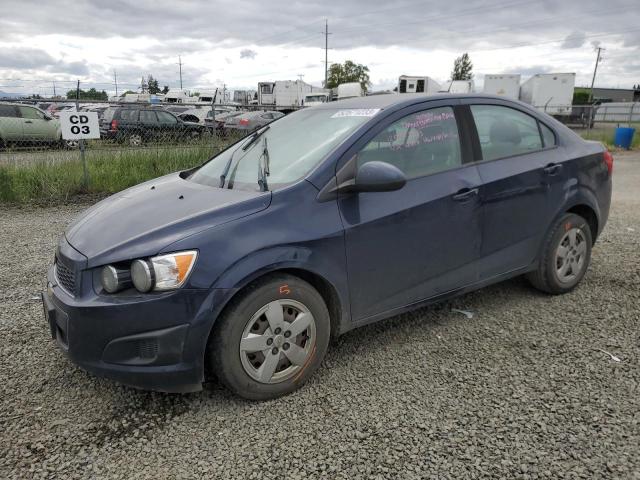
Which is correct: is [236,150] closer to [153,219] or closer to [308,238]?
[153,219]

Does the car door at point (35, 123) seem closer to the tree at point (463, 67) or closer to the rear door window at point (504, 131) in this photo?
the rear door window at point (504, 131)

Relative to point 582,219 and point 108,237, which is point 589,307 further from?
point 108,237

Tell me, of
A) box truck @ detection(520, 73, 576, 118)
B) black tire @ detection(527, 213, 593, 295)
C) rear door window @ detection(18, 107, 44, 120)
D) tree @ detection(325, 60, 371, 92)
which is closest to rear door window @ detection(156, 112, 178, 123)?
rear door window @ detection(18, 107, 44, 120)

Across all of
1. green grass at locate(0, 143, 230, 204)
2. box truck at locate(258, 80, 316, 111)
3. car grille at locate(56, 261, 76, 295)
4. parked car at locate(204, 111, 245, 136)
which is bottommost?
green grass at locate(0, 143, 230, 204)

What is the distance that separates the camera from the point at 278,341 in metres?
2.74

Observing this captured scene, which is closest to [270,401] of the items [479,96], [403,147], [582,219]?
[403,147]

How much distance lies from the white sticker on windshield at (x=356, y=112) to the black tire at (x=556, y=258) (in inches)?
69.2

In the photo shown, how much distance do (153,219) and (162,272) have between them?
44 cm

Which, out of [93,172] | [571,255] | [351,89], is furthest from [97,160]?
[351,89]

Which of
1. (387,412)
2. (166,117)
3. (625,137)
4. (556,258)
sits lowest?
(387,412)

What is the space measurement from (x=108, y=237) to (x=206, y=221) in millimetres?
551

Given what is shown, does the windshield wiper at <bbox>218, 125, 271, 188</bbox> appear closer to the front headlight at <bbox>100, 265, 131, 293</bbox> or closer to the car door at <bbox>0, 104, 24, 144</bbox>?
the front headlight at <bbox>100, 265, 131, 293</bbox>

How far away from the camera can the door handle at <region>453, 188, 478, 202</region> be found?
3.37m

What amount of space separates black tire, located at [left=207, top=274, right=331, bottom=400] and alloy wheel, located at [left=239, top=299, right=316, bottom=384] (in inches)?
0.7
